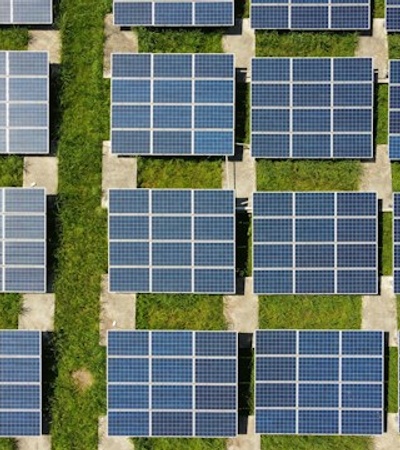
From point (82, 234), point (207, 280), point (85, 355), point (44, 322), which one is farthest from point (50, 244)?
point (207, 280)

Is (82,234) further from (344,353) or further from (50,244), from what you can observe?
(344,353)

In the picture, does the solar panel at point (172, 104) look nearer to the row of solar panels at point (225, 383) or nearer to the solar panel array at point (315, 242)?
the solar panel array at point (315, 242)

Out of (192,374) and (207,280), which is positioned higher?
(207,280)

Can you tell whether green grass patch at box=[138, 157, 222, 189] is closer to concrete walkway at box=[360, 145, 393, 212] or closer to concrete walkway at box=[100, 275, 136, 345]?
concrete walkway at box=[100, 275, 136, 345]

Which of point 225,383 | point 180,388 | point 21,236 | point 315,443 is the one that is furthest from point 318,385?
point 21,236

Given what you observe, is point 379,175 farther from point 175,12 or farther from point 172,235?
point 175,12

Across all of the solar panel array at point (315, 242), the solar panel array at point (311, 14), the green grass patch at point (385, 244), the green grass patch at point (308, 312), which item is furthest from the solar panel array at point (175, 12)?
the green grass patch at point (308, 312)

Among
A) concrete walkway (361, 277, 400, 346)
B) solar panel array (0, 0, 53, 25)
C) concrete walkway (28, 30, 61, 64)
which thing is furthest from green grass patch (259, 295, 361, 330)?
solar panel array (0, 0, 53, 25)
